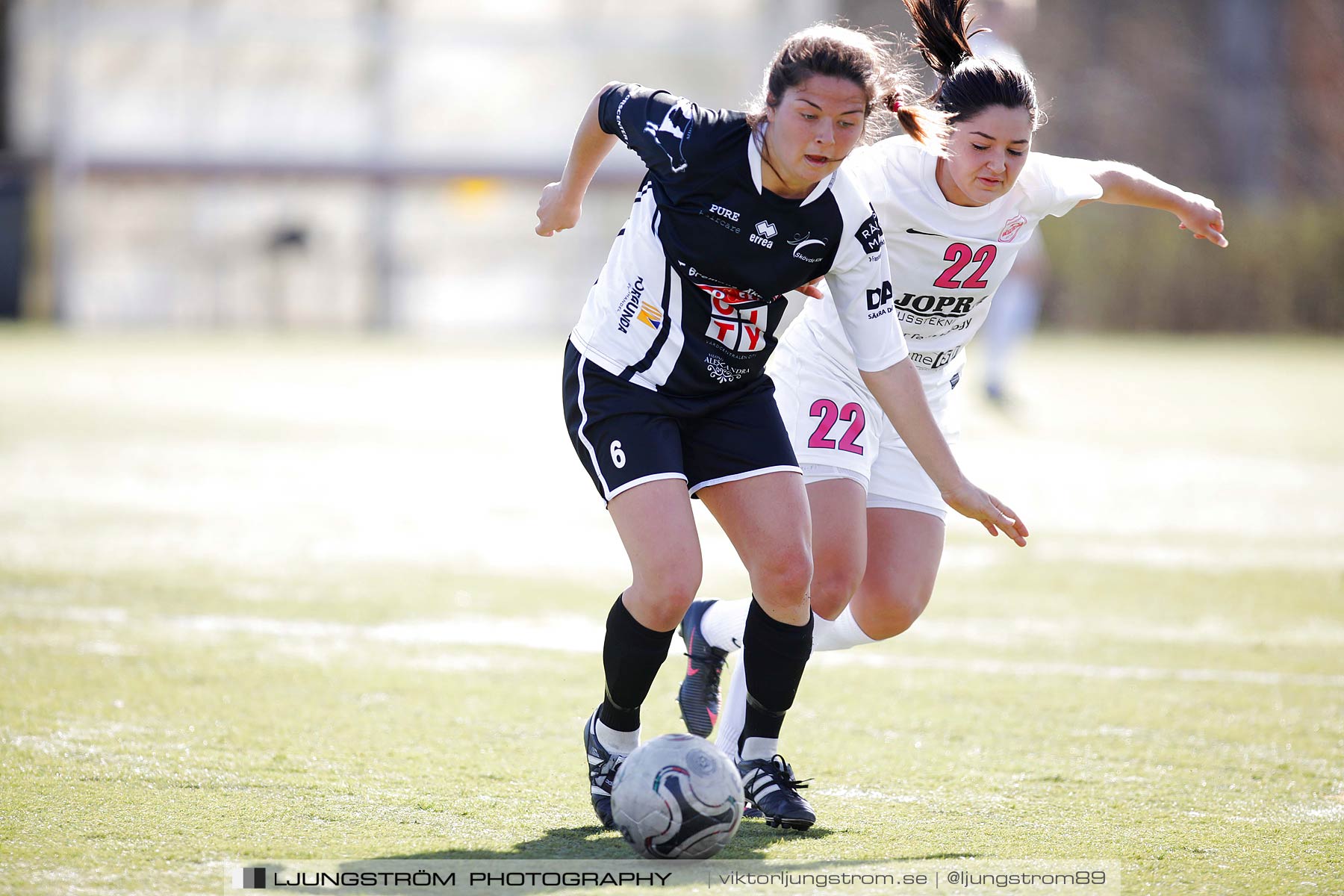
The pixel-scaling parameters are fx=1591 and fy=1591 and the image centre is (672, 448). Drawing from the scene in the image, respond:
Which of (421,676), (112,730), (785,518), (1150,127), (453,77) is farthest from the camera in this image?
(1150,127)

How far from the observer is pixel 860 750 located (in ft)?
15.0

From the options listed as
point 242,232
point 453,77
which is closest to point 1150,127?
point 453,77

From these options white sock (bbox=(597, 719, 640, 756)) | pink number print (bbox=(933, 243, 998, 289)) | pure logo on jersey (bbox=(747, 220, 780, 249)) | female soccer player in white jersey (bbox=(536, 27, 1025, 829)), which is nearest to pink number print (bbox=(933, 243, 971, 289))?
pink number print (bbox=(933, 243, 998, 289))

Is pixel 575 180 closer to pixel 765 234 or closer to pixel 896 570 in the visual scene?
pixel 765 234

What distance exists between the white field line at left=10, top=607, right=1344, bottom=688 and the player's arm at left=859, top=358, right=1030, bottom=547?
1817 mm

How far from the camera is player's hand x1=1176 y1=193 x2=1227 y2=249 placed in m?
4.78

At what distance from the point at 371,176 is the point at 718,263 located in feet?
80.9

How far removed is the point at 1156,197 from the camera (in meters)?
4.80

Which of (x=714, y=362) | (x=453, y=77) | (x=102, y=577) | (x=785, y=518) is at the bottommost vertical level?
(x=102, y=577)

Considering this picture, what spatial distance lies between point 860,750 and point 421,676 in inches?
61.6

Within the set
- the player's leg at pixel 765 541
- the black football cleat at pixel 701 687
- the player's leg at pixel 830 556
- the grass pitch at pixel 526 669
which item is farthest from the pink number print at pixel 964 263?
the grass pitch at pixel 526 669

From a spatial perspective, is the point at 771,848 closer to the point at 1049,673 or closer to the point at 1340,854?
the point at 1340,854

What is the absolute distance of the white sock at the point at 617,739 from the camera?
398 cm

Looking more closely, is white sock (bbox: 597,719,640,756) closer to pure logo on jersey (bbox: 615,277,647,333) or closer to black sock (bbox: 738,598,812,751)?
black sock (bbox: 738,598,812,751)
